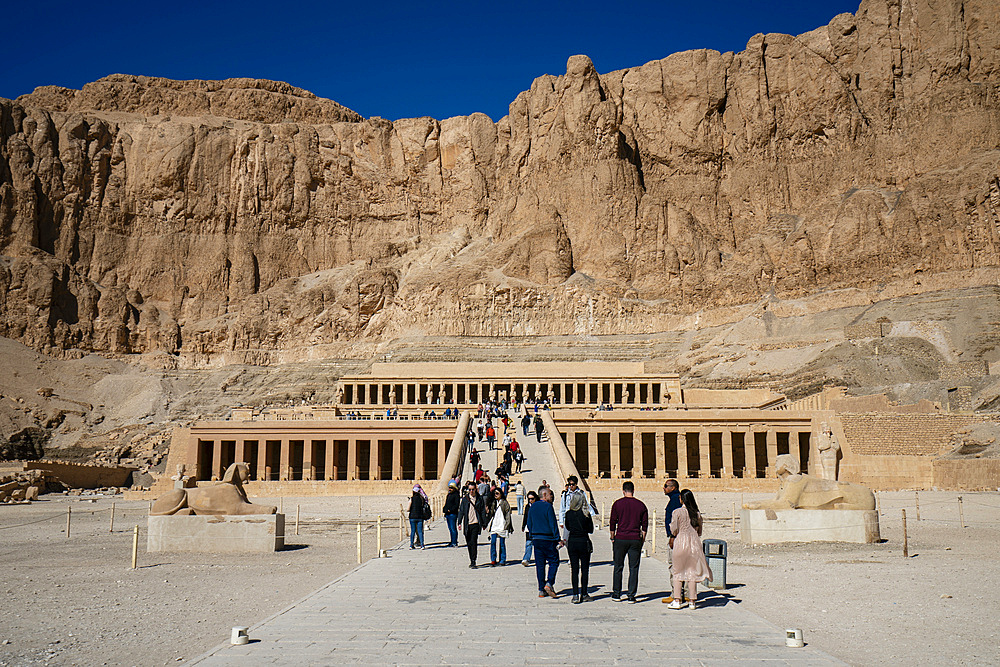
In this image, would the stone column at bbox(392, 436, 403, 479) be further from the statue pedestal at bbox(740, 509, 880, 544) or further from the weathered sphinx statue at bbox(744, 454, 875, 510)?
the statue pedestal at bbox(740, 509, 880, 544)

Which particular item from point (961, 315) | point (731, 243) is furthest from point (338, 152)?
point (961, 315)

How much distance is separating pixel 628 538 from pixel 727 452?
32.4m

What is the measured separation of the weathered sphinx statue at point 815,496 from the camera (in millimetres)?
19641

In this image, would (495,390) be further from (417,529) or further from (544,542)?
(544,542)

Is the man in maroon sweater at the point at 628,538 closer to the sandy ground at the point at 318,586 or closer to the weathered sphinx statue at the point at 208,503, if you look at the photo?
the sandy ground at the point at 318,586

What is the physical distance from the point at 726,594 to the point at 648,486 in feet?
83.2

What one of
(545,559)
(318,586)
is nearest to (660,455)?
(318,586)

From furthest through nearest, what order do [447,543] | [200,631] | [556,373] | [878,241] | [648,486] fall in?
1. [878,241]
2. [556,373]
3. [648,486]
4. [447,543]
5. [200,631]

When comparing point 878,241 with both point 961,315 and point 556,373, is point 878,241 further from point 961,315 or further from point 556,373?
point 556,373

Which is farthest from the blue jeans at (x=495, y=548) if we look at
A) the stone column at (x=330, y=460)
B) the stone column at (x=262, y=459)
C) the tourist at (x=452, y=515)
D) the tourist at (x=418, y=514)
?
the stone column at (x=262, y=459)

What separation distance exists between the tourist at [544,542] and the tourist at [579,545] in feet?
1.26

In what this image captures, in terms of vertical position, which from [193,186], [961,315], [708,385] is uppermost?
[193,186]

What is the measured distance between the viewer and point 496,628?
10.5m

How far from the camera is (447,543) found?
19.9 meters
